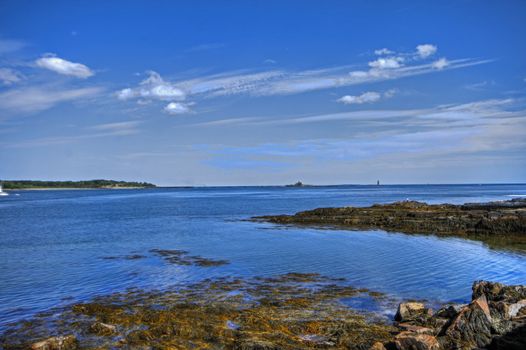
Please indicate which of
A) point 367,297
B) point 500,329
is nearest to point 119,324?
point 367,297

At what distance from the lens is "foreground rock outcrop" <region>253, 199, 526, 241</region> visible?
36.2 m

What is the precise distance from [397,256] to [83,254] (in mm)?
20416

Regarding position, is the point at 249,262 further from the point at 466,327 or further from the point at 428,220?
the point at 428,220

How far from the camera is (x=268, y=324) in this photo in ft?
43.5

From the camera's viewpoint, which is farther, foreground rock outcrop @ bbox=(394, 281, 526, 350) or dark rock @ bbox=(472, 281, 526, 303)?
dark rock @ bbox=(472, 281, 526, 303)

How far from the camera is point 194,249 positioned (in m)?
31.1

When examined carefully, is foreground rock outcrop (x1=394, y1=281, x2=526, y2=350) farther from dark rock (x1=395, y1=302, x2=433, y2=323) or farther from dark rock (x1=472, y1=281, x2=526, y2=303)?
dark rock (x1=472, y1=281, x2=526, y2=303)

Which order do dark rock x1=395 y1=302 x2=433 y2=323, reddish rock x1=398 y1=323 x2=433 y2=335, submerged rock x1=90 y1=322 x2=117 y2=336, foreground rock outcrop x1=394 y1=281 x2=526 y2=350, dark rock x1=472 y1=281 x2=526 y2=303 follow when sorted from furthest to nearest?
1. dark rock x1=472 y1=281 x2=526 y2=303
2. dark rock x1=395 y1=302 x2=433 y2=323
3. submerged rock x1=90 y1=322 x2=117 y2=336
4. reddish rock x1=398 y1=323 x2=433 y2=335
5. foreground rock outcrop x1=394 y1=281 x2=526 y2=350

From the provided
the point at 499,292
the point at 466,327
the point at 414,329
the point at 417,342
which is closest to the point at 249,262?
the point at 499,292

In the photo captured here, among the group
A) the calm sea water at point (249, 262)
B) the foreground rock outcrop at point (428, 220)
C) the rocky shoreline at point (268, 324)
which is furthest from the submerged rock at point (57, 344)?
the foreground rock outcrop at point (428, 220)

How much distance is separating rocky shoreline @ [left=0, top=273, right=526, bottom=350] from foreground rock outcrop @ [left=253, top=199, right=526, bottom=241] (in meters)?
24.0

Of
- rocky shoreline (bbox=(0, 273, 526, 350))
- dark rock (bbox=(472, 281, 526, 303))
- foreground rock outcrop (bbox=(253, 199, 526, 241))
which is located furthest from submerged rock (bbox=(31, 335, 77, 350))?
foreground rock outcrop (bbox=(253, 199, 526, 241))

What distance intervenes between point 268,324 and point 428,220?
33698mm

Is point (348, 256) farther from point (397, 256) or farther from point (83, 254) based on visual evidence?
point (83, 254)
